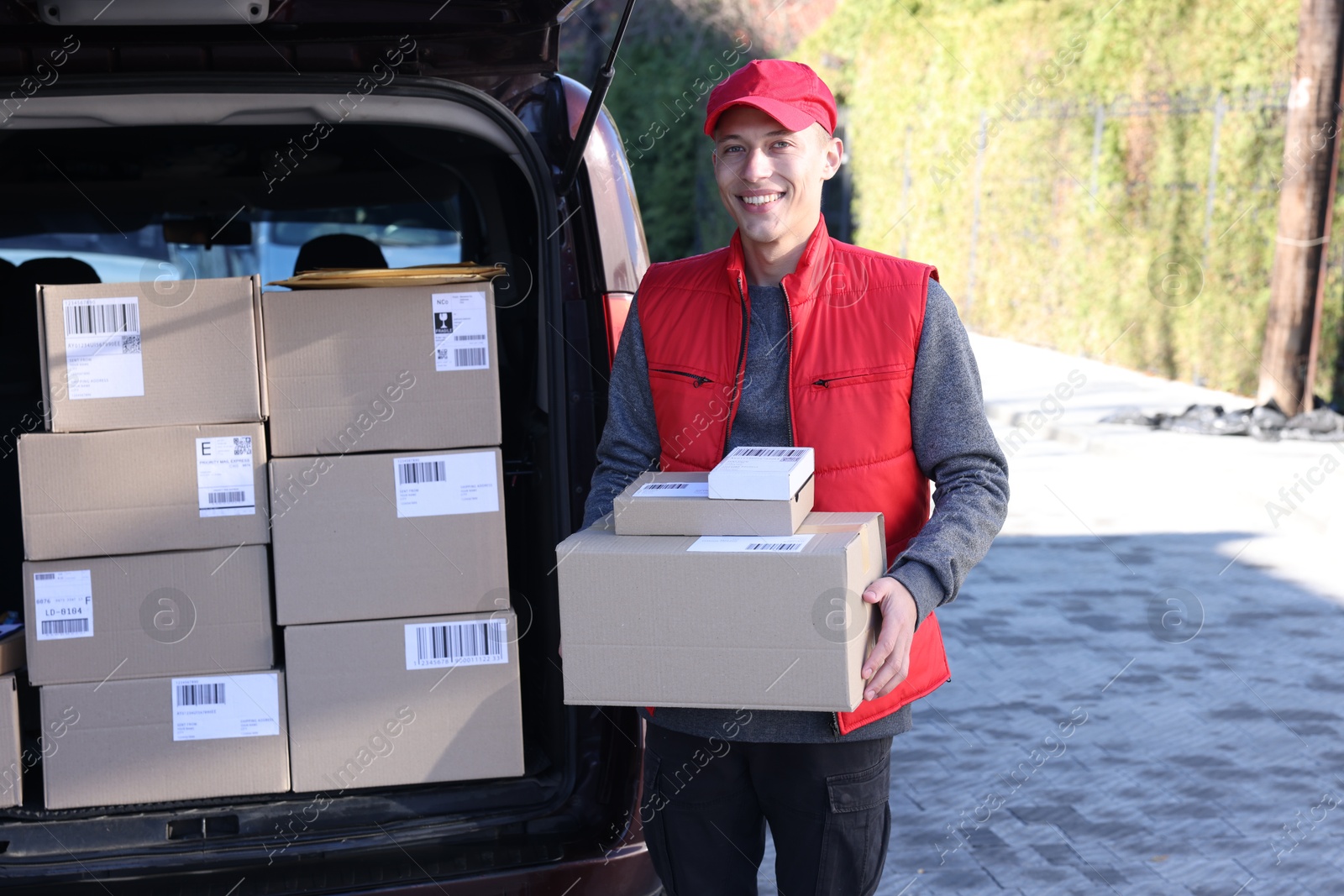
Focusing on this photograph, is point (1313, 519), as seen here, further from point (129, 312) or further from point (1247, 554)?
point (129, 312)

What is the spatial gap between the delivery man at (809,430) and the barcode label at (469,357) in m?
0.44

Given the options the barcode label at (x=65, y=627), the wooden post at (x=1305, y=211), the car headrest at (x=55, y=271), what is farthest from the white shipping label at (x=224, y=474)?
the wooden post at (x=1305, y=211)

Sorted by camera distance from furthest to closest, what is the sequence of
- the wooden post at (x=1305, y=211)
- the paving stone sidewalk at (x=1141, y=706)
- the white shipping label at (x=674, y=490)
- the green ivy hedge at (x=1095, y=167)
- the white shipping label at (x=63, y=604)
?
the green ivy hedge at (x=1095, y=167) → the wooden post at (x=1305, y=211) → the paving stone sidewalk at (x=1141, y=706) → the white shipping label at (x=63, y=604) → the white shipping label at (x=674, y=490)

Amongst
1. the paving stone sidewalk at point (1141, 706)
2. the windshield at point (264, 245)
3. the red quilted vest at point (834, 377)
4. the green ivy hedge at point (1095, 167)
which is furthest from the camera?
the green ivy hedge at point (1095, 167)

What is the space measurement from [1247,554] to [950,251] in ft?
30.8

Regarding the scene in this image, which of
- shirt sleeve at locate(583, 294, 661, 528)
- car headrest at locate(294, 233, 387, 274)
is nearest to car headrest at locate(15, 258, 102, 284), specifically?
car headrest at locate(294, 233, 387, 274)

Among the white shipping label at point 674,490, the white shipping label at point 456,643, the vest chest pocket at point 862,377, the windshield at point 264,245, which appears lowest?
the white shipping label at point 456,643

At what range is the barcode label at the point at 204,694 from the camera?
7.93ft

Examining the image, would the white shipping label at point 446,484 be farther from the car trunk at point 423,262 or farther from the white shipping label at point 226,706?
the white shipping label at point 226,706

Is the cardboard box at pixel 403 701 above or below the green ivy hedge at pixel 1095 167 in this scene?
below

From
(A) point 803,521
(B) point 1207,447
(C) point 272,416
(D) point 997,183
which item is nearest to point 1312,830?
(A) point 803,521

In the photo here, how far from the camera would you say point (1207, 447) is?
340 inches

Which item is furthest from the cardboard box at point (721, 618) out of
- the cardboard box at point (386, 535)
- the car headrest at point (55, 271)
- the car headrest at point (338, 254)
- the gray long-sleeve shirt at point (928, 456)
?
the car headrest at point (55, 271)

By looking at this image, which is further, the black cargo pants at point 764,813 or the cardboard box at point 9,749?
the cardboard box at point 9,749
